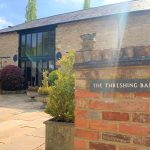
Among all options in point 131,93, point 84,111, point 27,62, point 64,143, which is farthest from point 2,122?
point 27,62

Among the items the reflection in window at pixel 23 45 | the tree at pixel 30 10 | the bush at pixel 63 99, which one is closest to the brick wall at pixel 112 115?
the bush at pixel 63 99

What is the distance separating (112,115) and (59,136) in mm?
2301

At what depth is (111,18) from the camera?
17.6 meters

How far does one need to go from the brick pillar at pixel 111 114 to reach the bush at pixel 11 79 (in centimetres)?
1727

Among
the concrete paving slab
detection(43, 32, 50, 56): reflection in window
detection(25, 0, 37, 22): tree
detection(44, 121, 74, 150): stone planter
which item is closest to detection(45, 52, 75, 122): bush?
detection(44, 121, 74, 150): stone planter

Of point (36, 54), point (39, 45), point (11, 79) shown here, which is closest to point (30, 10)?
point (39, 45)

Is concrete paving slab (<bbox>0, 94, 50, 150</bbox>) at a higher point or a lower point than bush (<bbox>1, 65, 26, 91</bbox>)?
lower

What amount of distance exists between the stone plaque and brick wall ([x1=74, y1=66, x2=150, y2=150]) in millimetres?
39

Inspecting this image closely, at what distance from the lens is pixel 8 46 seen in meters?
23.8

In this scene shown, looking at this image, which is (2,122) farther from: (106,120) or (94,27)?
(94,27)

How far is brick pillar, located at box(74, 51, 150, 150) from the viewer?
244 cm

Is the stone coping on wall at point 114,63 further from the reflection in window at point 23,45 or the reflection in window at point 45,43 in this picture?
the reflection in window at point 23,45

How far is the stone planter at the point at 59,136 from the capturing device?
4.58 m

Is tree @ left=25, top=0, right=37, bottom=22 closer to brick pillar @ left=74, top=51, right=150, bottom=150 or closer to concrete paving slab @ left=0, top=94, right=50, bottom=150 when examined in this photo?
concrete paving slab @ left=0, top=94, right=50, bottom=150
